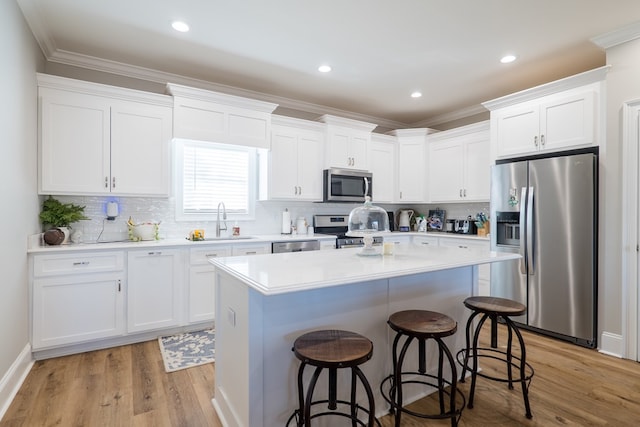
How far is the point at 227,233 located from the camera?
4113 mm

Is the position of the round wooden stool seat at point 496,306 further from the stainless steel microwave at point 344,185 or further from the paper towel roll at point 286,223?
the paper towel roll at point 286,223

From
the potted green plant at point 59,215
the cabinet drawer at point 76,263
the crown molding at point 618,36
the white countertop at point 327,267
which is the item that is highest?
the crown molding at point 618,36

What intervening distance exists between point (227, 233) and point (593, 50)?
425cm

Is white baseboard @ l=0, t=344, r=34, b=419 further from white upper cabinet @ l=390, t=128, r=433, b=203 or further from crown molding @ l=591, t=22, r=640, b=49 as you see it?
crown molding @ l=591, t=22, r=640, b=49

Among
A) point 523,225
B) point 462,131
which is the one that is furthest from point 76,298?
point 462,131

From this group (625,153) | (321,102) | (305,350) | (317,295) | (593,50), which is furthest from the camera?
(321,102)

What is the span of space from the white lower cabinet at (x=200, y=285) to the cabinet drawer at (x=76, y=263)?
0.63 meters

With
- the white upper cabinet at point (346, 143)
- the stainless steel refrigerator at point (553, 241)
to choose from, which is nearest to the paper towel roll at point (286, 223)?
the white upper cabinet at point (346, 143)

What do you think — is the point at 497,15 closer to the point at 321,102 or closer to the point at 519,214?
the point at 519,214

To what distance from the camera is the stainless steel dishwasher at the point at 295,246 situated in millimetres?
3770

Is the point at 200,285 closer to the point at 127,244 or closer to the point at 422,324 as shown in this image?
the point at 127,244

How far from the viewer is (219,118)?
363 cm

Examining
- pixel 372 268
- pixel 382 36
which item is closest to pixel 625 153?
pixel 382 36

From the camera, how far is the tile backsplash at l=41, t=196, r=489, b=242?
10.8ft
